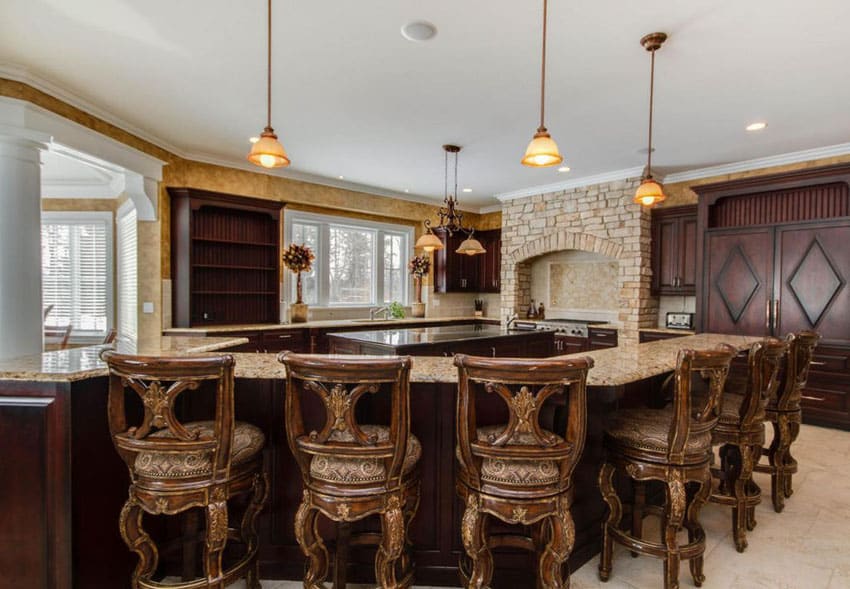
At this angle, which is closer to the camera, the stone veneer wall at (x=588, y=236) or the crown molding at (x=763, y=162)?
the crown molding at (x=763, y=162)

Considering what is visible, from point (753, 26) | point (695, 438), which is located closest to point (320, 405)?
point (695, 438)

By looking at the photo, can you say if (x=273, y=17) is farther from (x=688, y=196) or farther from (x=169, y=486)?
(x=688, y=196)

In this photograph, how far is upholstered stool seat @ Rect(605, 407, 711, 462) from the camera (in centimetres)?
193

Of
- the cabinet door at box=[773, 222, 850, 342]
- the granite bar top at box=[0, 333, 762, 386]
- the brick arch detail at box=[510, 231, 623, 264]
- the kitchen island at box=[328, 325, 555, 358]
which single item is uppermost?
the brick arch detail at box=[510, 231, 623, 264]

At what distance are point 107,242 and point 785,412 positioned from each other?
7.65 m

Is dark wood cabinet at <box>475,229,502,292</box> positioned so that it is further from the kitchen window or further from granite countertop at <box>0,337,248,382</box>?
granite countertop at <box>0,337,248,382</box>

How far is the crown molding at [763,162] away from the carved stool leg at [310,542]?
19.6ft

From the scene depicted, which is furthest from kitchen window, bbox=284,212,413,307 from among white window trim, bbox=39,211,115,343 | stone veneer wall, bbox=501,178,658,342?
white window trim, bbox=39,211,115,343

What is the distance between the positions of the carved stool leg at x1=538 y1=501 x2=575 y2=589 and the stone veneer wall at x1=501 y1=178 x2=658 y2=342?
15.1 ft

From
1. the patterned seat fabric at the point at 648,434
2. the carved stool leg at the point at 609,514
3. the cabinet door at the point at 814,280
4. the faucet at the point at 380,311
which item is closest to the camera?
the patterned seat fabric at the point at 648,434

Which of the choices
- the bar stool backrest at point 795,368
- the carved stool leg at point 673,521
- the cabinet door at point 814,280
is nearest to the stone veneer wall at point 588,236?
the cabinet door at point 814,280

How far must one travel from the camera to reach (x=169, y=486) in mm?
1603

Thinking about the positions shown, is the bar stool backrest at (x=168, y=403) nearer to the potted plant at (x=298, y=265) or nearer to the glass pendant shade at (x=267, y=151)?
the glass pendant shade at (x=267, y=151)

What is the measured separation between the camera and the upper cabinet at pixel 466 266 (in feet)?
25.1
